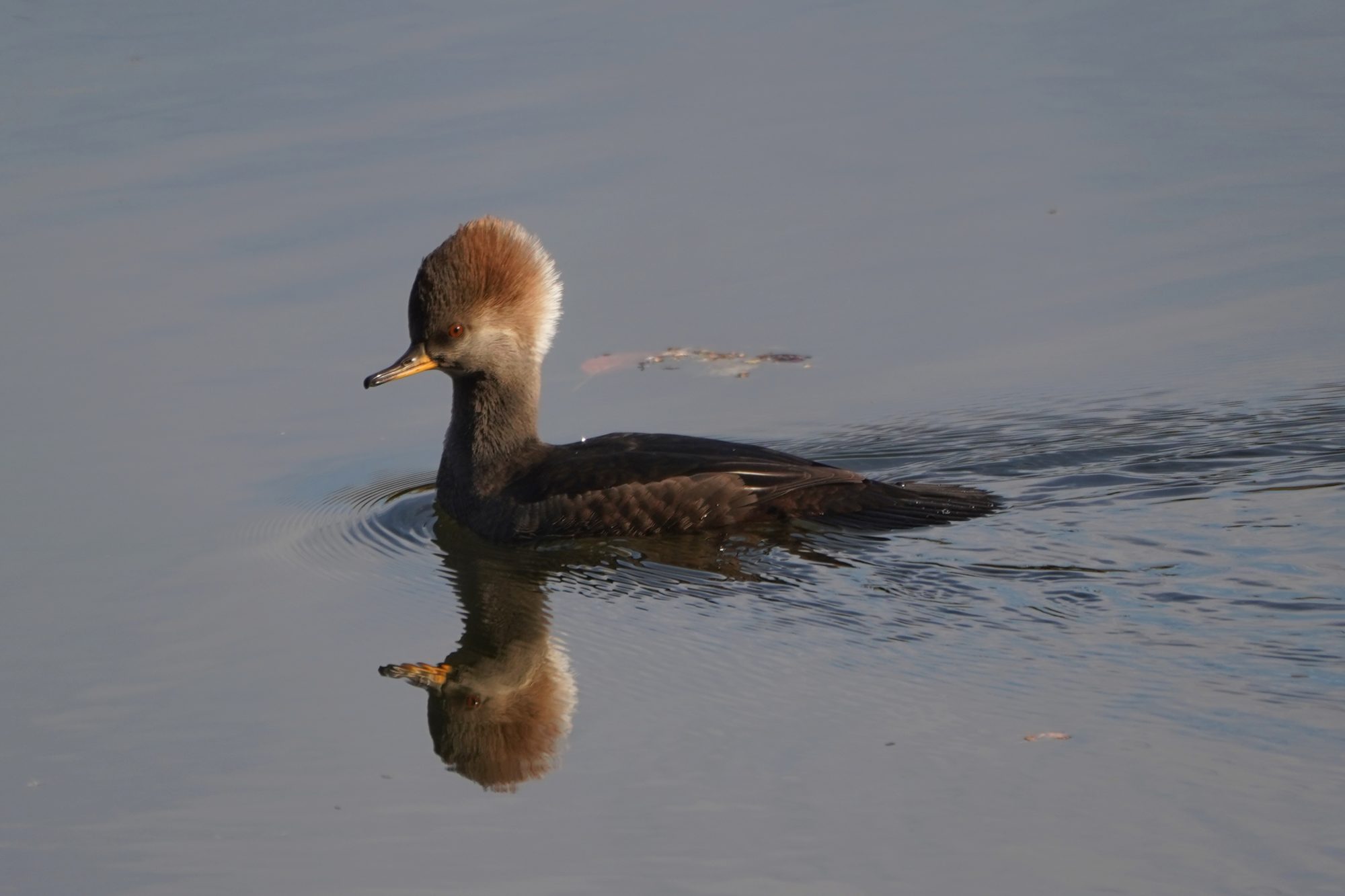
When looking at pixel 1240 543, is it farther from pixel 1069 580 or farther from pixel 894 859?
pixel 894 859

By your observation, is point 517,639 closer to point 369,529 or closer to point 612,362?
point 369,529

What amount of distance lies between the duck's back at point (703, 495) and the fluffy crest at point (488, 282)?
91cm

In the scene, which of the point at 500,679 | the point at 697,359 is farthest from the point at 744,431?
the point at 500,679

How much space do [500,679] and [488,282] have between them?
2.65 metres

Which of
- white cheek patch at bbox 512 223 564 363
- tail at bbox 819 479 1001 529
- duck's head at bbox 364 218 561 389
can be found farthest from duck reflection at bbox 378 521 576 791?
tail at bbox 819 479 1001 529

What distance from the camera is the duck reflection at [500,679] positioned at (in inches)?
250

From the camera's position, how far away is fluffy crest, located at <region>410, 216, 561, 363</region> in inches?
357

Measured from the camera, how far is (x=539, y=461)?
9109mm

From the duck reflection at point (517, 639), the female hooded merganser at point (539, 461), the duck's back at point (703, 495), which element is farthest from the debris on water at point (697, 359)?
the duck reflection at point (517, 639)

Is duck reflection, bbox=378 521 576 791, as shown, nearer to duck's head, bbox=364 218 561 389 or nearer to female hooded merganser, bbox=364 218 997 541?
female hooded merganser, bbox=364 218 997 541

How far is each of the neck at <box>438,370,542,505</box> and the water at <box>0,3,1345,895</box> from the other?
1.15ft

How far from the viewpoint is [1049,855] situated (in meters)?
5.18

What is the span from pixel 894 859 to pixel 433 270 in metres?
4.77

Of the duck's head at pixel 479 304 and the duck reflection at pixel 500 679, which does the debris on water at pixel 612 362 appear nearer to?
the duck's head at pixel 479 304
